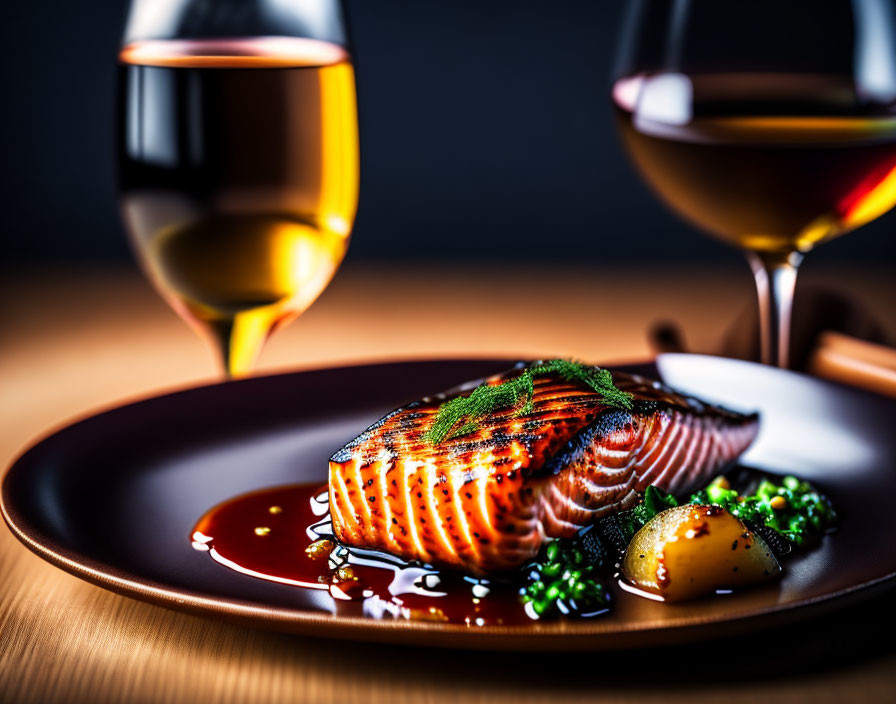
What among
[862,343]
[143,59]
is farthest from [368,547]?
[862,343]

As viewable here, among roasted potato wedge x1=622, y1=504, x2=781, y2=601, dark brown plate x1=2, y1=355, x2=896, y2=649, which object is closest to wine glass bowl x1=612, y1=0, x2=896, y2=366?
dark brown plate x1=2, y1=355, x2=896, y2=649

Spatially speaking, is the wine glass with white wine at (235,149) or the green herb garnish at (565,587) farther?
the wine glass with white wine at (235,149)

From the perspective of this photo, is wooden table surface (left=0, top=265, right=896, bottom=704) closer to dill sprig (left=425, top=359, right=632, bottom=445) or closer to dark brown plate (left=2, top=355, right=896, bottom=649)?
dark brown plate (left=2, top=355, right=896, bottom=649)

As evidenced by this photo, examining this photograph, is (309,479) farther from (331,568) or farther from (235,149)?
(235,149)

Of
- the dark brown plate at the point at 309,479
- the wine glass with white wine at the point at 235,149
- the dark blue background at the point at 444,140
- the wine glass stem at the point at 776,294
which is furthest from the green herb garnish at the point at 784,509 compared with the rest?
the dark blue background at the point at 444,140

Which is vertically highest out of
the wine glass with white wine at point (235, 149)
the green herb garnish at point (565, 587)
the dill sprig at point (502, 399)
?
the wine glass with white wine at point (235, 149)

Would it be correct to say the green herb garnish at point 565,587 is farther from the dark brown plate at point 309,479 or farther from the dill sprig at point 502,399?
the dill sprig at point 502,399
